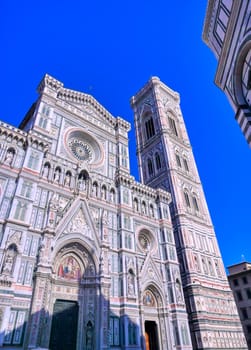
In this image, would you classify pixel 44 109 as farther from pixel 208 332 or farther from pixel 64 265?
pixel 208 332

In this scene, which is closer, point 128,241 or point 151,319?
point 151,319

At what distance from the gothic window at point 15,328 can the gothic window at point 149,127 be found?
1177 inches

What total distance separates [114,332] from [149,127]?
97.7ft

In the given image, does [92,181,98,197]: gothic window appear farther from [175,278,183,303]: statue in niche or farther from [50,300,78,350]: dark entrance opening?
[175,278,183,303]: statue in niche

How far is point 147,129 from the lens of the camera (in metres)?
39.5

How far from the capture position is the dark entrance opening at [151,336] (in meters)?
18.3

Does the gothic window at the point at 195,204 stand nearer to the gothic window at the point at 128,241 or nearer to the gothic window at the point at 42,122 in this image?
the gothic window at the point at 128,241

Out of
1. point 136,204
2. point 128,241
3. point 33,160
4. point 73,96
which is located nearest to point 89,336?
point 128,241

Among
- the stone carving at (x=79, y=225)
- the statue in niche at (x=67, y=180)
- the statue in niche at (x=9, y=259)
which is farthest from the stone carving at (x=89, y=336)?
the statue in niche at (x=67, y=180)

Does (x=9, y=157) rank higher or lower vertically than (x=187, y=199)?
lower

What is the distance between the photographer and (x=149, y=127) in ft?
129

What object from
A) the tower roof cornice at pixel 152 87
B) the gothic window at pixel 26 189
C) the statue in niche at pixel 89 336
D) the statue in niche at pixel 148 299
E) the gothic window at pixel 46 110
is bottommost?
the statue in niche at pixel 89 336

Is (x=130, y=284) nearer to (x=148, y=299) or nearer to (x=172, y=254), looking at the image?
(x=148, y=299)

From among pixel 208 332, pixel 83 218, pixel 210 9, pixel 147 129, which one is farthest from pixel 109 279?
pixel 147 129
